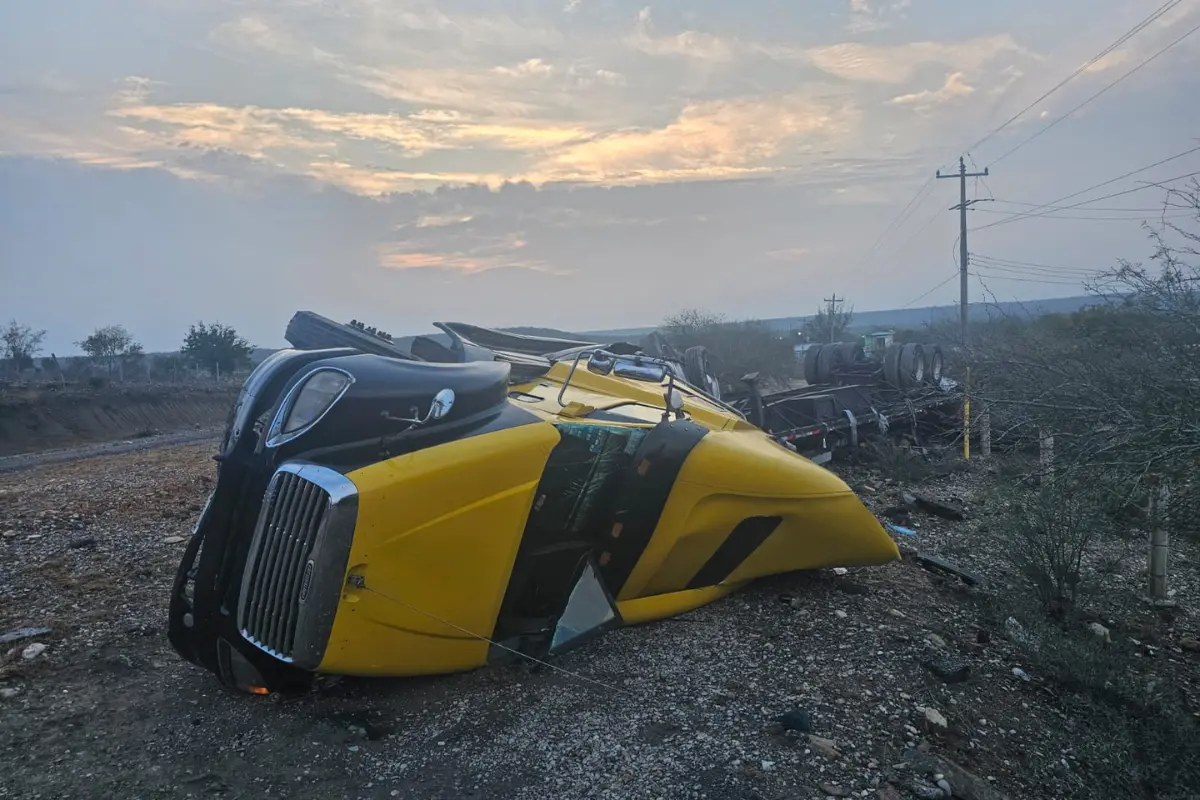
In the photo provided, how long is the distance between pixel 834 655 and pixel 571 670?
146 centimetres

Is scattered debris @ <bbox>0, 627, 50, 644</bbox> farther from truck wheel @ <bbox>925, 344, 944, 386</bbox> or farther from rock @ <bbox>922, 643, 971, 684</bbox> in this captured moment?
truck wheel @ <bbox>925, 344, 944, 386</bbox>

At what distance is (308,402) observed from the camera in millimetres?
3570

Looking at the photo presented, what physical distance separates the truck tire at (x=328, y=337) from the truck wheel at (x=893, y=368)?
942 centimetres

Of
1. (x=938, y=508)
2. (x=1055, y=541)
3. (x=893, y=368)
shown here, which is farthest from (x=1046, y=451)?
(x=893, y=368)

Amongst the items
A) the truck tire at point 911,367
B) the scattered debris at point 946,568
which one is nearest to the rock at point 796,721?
the scattered debris at point 946,568

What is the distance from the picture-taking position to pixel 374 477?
3361mm

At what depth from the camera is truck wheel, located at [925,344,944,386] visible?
41.9 feet

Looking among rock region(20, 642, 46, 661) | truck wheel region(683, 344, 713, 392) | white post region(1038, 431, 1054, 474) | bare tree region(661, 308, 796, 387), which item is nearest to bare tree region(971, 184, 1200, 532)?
white post region(1038, 431, 1054, 474)

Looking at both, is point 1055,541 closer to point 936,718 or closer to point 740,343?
point 936,718

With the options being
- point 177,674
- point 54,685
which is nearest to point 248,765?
point 177,674

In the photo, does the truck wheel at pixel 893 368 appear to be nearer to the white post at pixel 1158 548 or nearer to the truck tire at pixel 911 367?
the truck tire at pixel 911 367

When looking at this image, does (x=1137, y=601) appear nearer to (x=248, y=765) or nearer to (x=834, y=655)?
(x=834, y=655)

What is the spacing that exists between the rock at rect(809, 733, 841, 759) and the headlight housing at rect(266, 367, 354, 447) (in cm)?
255

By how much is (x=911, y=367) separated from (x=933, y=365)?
0.86 meters
